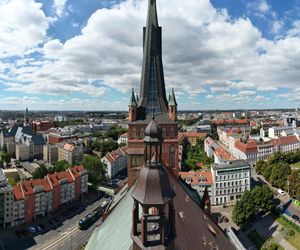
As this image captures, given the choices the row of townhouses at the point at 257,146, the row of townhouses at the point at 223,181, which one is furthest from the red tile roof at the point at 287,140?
the row of townhouses at the point at 223,181

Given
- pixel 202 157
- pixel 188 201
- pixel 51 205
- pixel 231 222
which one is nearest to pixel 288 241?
pixel 231 222

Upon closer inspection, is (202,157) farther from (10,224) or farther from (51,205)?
(10,224)

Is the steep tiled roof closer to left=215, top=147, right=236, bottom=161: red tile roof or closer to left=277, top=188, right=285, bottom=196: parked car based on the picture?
left=215, top=147, right=236, bottom=161: red tile roof

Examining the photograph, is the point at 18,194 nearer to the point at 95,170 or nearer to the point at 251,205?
the point at 95,170

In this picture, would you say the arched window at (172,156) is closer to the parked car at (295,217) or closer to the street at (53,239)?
the street at (53,239)

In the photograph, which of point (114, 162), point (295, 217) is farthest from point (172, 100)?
point (114, 162)

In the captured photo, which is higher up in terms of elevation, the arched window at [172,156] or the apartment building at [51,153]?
the arched window at [172,156]
